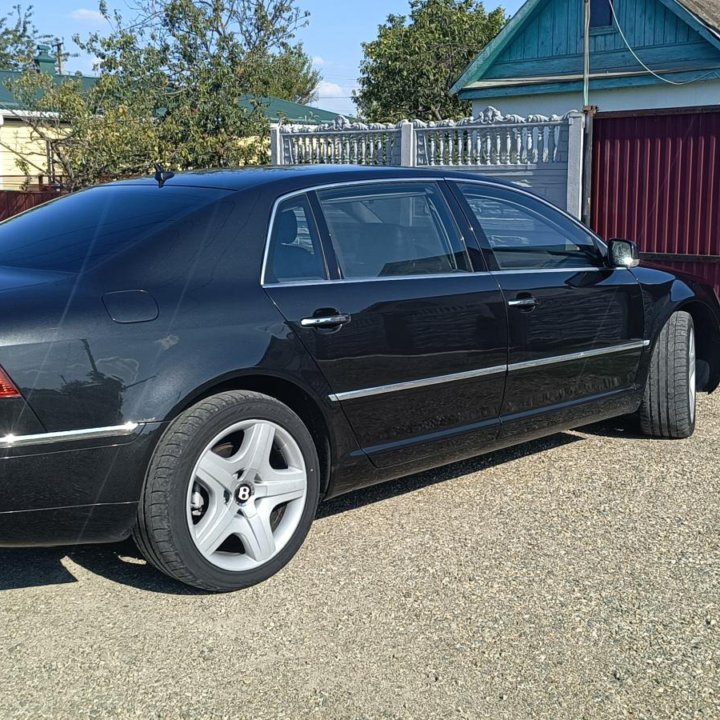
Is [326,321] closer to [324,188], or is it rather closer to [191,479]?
[324,188]

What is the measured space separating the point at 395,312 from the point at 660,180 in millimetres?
5539

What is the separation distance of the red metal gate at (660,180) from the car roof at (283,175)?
14.9 ft

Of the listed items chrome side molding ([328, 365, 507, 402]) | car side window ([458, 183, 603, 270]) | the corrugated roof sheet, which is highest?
the corrugated roof sheet

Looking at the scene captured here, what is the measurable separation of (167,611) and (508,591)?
4.18ft

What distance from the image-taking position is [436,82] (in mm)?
28984

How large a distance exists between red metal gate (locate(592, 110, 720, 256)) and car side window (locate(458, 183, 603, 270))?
3.72 m

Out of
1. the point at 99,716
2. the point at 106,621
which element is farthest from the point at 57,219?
the point at 99,716

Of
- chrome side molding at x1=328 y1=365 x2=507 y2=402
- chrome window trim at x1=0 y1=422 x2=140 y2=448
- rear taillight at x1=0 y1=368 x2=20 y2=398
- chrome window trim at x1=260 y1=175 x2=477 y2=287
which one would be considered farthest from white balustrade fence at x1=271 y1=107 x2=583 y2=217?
rear taillight at x1=0 y1=368 x2=20 y2=398

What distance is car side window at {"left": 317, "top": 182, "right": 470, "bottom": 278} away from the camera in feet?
14.8

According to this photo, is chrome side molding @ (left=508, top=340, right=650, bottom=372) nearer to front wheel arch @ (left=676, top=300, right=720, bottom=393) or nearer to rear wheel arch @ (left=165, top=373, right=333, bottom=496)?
front wheel arch @ (left=676, top=300, right=720, bottom=393)

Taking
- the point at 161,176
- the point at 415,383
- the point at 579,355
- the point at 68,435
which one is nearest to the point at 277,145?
the point at 579,355

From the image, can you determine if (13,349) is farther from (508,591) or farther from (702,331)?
(702,331)

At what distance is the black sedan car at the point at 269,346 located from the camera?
3.60m

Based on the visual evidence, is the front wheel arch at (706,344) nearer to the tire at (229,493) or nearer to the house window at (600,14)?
the tire at (229,493)
